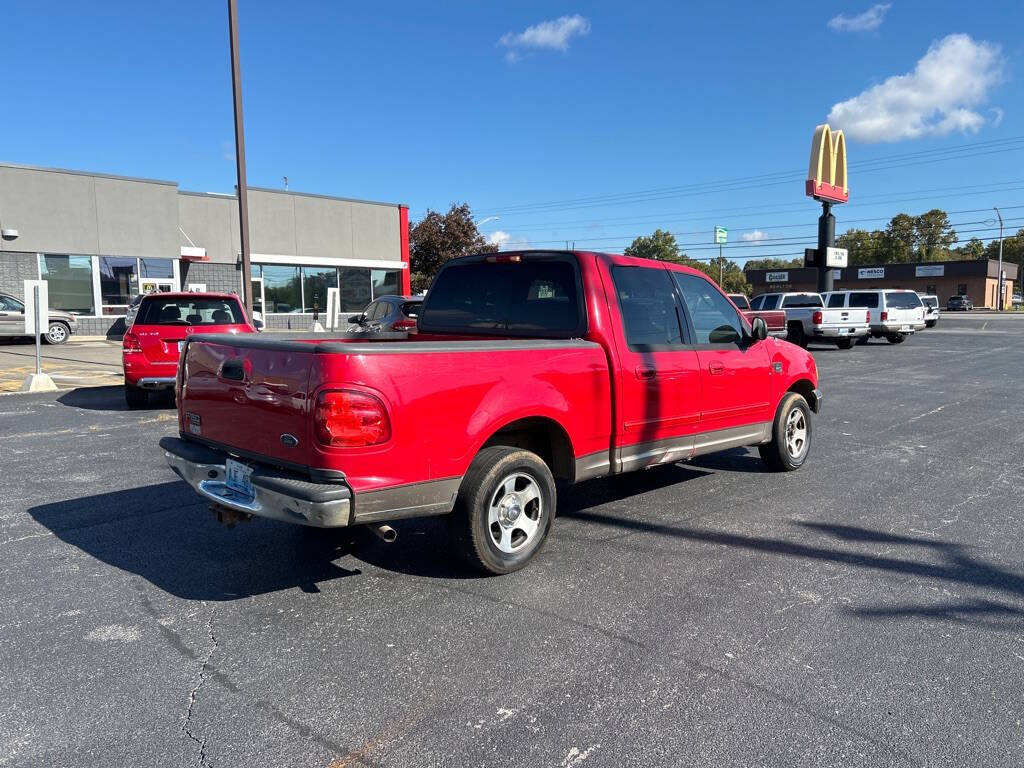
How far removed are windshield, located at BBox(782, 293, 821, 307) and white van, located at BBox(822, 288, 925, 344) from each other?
1.37 feet

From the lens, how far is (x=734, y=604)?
12.6ft

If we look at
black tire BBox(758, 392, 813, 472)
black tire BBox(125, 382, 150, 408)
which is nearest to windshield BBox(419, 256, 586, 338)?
black tire BBox(758, 392, 813, 472)

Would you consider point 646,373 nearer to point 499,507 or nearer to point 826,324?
point 499,507

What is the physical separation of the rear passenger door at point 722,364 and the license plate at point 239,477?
3.28m

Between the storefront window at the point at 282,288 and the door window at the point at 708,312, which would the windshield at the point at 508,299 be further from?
the storefront window at the point at 282,288

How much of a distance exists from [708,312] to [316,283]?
27533mm

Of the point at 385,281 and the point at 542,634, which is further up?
the point at 385,281

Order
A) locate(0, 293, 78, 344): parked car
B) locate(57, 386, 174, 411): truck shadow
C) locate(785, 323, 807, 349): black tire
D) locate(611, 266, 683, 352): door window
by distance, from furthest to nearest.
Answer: locate(785, 323, 807, 349): black tire → locate(0, 293, 78, 344): parked car → locate(57, 386, 174, 411): truck shadow → locate(611, 266, 683, 352): door window

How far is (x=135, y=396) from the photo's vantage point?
1036 centimetres

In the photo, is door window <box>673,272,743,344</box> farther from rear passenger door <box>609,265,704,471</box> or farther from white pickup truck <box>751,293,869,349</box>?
white pickup truck <box>751,293,869,349</box>

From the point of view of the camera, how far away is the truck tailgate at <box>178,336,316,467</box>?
11.6 ft

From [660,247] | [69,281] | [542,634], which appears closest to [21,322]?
[69,281]

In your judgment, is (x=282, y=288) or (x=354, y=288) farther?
(x=354, y=288)

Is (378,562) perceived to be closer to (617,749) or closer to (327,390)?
(327,390)
